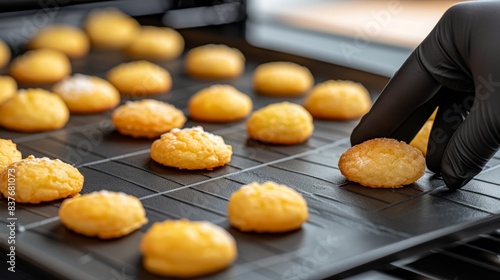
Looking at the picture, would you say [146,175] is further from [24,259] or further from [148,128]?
[24,259]

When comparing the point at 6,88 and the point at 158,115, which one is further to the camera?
the point at 6,88

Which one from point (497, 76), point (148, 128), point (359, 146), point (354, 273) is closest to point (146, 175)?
point (148, 128)

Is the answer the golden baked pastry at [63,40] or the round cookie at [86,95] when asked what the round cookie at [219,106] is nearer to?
the round cookie at [86,95]

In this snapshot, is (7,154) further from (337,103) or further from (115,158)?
(337,103)

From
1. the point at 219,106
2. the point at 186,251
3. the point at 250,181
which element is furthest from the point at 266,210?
the point at 219,106

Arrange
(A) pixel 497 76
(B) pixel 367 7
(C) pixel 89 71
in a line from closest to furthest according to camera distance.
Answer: (A) pixel 497 76
(C) pixel 89 71
(B) pixel 367 7

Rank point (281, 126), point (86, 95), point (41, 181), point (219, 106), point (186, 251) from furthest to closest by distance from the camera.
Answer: point (86, 95), point (219, 106), point (281, 126), point (41, 181), point (186, 251)
